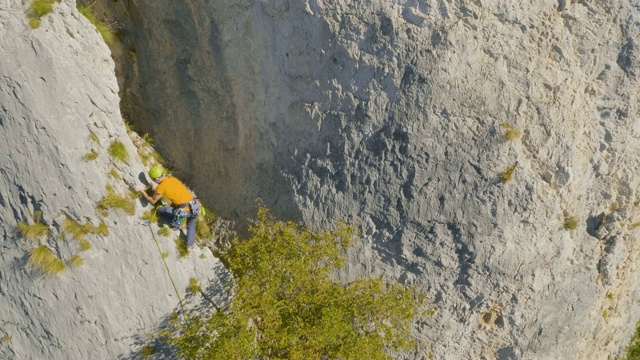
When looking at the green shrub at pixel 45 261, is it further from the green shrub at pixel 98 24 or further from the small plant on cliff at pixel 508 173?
the small plant on cliff at pixel 508 173

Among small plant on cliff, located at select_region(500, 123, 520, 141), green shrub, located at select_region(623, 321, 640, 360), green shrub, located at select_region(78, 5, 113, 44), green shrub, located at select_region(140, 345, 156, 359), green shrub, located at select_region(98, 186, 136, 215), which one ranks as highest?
green shrub, located at select_region(78, 5, 113, 44)

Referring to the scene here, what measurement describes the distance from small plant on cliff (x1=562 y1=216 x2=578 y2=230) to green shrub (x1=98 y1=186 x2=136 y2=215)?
269 inches

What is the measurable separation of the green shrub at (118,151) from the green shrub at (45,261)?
5.46 feet

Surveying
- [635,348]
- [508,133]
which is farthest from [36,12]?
[635,348]

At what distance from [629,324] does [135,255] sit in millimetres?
9176

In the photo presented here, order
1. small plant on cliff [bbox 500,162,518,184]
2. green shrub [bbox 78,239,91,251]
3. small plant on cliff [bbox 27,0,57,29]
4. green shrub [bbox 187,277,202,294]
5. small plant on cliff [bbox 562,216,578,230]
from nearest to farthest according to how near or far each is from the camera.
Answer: small plant on cliff [bbox 27,0,57,29] → green shrub [bbox 78,239,91,251] → small plant on cliff [bbox 500,162,518,184] → green shrub [bbox 187,277,202,294] → small plant on cliff [bbox 562,216,578,230]

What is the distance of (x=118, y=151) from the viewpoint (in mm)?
9344

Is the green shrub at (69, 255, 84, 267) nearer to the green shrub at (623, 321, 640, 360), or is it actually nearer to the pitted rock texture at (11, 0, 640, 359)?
the pitted rock texture at (11, 0, 640, 359)

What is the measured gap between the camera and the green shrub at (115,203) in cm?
907

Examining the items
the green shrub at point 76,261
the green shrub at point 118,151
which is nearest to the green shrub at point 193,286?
the green shrub at point 76,261

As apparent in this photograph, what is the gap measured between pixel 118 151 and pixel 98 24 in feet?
7.99

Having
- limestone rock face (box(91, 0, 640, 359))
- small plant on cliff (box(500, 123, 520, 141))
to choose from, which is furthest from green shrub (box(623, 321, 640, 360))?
small plant on cliff (box(500, 123, 520, 141))

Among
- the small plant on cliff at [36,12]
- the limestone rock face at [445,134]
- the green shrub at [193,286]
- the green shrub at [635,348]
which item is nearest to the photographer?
the small plant on cliff at [36,12]

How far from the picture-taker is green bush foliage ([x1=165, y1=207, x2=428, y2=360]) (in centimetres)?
926
